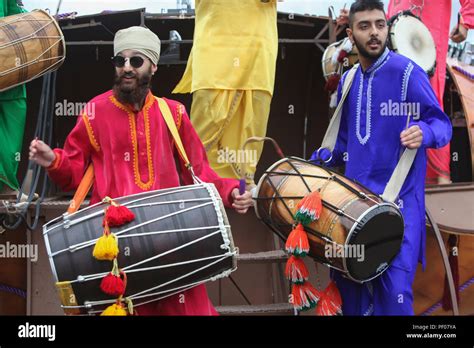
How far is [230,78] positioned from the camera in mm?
4504

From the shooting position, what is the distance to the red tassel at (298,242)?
347cm

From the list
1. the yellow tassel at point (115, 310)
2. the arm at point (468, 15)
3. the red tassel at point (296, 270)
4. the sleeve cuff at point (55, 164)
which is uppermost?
the arm at point (468, 15)

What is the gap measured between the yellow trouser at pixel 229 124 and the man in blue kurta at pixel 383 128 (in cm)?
86

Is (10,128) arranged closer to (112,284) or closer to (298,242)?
(112,284)

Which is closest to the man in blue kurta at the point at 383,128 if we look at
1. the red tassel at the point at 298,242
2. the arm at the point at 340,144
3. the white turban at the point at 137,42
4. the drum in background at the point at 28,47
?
the arm at the point at 340,144

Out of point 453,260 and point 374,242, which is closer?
point 374,242

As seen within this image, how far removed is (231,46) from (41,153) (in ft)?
5.45

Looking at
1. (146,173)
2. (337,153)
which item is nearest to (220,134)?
(337,153)

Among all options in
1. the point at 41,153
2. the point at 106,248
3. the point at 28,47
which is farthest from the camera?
the point at 28,47

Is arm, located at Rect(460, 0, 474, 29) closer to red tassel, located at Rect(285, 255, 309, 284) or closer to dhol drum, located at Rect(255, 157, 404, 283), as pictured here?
dhol drum, located at Rect(255, 157, 404, 283)

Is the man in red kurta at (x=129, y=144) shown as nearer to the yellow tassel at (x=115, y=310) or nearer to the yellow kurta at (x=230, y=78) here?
the yellow tassel at (x=115, y=310)

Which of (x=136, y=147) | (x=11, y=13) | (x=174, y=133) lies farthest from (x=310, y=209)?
(x=11, y=13)

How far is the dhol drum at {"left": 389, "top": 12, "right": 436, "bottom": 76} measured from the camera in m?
4.40
